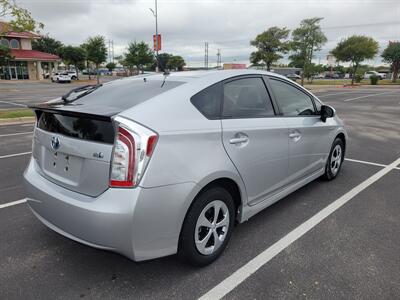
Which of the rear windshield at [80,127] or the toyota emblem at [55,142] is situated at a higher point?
the rear windshield at [80,127]

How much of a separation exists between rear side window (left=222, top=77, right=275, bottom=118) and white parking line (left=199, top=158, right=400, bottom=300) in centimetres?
126

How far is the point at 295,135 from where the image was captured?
3605 mm

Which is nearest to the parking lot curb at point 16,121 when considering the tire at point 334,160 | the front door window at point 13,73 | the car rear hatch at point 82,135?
the car rear hatch at point 82,135

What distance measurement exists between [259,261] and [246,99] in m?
1.53

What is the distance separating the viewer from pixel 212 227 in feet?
8.98

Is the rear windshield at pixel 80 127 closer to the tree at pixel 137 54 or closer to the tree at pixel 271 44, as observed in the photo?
the tree at pixel 271 44

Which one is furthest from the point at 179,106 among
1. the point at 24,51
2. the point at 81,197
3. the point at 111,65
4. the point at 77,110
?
the point at 111,65

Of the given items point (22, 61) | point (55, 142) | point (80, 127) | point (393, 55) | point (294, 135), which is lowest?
point (294, 135)

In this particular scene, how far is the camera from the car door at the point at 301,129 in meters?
3.58

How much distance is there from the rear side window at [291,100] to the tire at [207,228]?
4.52 feet

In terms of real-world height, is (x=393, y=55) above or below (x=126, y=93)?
above

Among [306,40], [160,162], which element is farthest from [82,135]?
[306,40]

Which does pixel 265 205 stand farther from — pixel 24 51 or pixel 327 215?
pixel 24 51

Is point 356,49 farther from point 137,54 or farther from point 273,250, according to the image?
point 273,250
